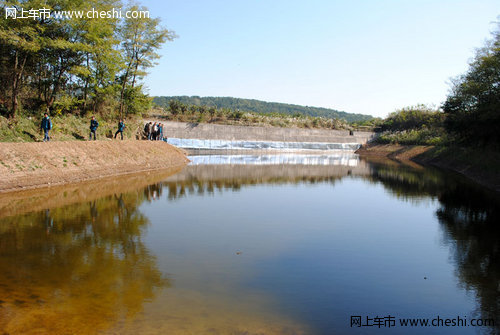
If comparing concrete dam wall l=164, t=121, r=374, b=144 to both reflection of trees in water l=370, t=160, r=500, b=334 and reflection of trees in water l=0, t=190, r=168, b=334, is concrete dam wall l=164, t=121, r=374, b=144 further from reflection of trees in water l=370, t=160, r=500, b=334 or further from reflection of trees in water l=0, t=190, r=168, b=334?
reflection of trees in water l=0, t=190, r=168, b=334

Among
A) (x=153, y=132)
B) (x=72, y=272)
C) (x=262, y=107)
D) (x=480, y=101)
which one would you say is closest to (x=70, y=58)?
(x=153, y=132)

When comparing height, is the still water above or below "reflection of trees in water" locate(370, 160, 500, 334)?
below

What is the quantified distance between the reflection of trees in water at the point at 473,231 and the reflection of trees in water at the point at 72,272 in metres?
5.07

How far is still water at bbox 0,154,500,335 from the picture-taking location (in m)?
5.16

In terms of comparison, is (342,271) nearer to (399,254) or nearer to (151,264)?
(399,254)

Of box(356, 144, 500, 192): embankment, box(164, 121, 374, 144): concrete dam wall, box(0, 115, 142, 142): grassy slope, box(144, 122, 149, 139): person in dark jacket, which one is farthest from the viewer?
box(164, 121, 374, 144): concrete dam wall

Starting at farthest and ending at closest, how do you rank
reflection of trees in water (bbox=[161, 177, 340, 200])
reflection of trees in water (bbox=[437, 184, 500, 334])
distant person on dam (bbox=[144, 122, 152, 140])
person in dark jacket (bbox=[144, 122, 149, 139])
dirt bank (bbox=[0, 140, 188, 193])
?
1. person in dark jacket (bbox=[144, 122, 149, 139])
2. distant person on dam (bbox=[144, 122, 152, 140])
3. reflection of trees in water (bbox=[161, 177, 340, 200])
4. dirt bank (bbox=[0, 140, 188, 193])
5. reflection of trees in water (bbox=[437, 184, 500, 334])

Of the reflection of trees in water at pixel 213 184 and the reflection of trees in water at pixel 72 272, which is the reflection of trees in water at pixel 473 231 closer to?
the reflection of trees in water at pixel 213 184

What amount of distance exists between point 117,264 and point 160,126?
27040 millimetres

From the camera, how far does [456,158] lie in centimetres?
3238

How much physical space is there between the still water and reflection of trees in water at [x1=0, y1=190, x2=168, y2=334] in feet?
0.09

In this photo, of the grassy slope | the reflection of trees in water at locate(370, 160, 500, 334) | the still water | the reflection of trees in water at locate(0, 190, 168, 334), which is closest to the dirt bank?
the still water

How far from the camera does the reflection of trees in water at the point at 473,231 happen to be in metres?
6.46

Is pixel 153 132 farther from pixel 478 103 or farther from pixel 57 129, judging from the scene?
pixel 478 103
